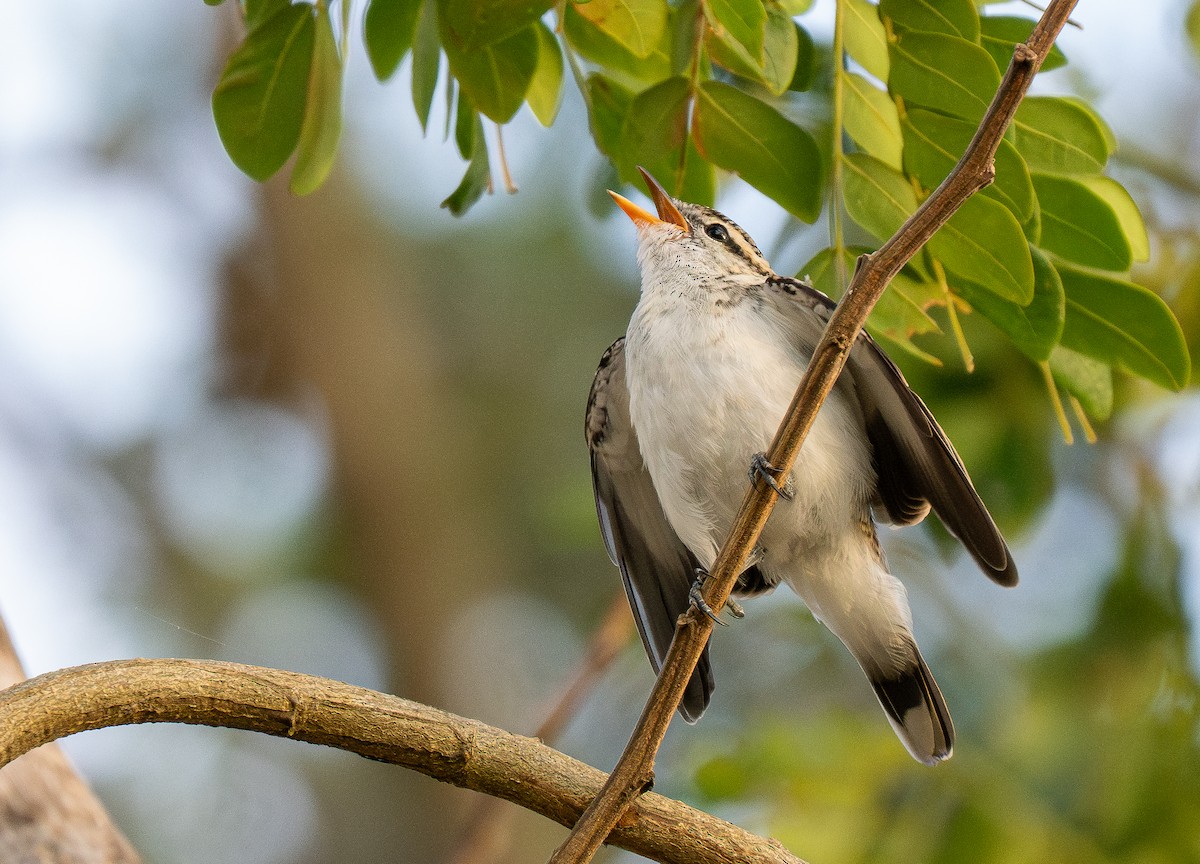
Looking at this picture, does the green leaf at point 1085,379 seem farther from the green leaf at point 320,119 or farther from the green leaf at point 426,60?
the green leaf at point 320,119

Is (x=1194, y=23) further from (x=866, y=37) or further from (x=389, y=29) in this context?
(x=389, y=29)

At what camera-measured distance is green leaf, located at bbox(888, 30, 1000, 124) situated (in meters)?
2.50

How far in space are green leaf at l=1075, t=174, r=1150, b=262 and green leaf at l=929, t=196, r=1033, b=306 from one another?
473mm

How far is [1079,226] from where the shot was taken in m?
2.70

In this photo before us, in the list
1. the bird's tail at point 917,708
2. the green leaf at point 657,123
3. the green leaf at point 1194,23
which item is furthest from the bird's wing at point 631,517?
the green leaf at point 1194,23

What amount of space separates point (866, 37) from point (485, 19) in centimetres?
85

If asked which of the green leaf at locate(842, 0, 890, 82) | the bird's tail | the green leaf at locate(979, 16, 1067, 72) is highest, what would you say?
the green leaf at locate(979, 16, 1067, 72)

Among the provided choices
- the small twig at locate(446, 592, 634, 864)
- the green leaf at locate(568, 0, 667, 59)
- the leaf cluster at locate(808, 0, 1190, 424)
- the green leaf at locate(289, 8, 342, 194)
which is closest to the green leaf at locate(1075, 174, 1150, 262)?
the leaf cluster at locate(808, 0, 1190, 424)

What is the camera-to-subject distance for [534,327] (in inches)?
381

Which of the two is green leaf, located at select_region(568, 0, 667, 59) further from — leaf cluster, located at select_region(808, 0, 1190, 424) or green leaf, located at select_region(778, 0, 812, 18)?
leaf cluster, located at select_region(808, 0, 1190, 424)

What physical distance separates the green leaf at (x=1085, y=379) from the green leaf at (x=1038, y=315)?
28cm

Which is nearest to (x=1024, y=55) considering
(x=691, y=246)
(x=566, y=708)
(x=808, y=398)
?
(x=808, y=398)

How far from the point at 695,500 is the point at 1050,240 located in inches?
50.6

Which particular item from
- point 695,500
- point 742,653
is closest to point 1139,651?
point 742,653
